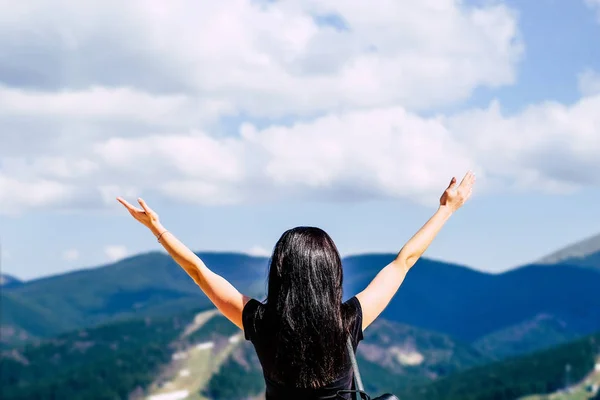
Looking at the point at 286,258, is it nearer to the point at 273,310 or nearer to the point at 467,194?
the point at 273,310

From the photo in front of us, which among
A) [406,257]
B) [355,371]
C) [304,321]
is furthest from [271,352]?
[406,257]

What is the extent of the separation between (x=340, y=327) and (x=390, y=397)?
1.98 ft

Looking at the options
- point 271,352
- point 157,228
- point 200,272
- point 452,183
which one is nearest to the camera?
point 271,352

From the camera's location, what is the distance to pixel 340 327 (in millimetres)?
5543

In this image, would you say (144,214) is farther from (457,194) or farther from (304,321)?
(457,194)

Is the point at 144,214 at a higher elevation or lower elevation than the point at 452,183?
lower

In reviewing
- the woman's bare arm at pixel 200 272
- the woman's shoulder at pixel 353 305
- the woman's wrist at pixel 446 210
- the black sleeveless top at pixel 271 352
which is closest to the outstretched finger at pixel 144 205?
the woman's bare arm at pixel 200 272

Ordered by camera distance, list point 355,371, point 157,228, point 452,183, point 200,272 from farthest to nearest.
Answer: point 452,183
point 157,228
point 200,272
point 355,371

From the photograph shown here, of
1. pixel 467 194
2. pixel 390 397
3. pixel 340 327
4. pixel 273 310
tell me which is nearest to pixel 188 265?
pixel 273 310

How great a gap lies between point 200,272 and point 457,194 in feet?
8.01

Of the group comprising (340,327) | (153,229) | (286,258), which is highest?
(153,229)

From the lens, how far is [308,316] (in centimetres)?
549

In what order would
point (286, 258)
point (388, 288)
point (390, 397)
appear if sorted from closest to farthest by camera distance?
point (390, 397) → point (286, 258) → point (388, 288)

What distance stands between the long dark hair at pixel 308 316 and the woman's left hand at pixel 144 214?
1324mm
